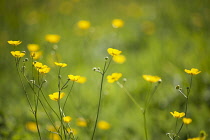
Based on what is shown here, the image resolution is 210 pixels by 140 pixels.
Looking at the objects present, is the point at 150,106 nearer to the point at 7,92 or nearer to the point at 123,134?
the point at 123,134

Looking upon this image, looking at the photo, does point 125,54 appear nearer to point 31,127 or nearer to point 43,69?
point 31,127

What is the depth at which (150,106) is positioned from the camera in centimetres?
241

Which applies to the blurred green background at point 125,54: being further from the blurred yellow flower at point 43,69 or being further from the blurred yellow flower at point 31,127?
the blurred yellow flower at point 43,69

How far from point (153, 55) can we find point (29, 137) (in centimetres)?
220

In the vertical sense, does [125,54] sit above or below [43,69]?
below

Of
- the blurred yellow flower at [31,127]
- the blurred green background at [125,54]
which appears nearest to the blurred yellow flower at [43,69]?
the blurred green background at [125,54]

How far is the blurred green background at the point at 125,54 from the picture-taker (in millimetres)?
2124

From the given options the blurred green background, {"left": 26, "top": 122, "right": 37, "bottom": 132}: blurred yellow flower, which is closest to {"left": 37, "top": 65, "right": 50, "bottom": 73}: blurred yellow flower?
the blurred green background

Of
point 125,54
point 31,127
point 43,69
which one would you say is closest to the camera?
point 43,69

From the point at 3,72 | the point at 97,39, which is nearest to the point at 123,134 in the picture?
the point at 3,72

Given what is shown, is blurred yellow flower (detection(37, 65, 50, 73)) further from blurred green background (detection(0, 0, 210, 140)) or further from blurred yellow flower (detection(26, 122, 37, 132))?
blurred yellow flower (detection(26, 122, 37, 132))

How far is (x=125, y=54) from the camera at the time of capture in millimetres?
3656

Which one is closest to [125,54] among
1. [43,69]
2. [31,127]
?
[31,127]

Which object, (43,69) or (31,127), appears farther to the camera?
(31,127)
